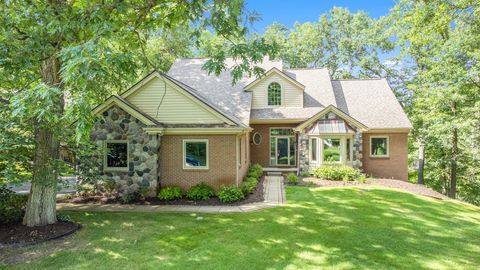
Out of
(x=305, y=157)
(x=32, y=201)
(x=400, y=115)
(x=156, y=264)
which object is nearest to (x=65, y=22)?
(x=32, y=201)

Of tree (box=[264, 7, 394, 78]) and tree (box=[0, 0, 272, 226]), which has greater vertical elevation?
tree (box=[264, 7, 394, 78])

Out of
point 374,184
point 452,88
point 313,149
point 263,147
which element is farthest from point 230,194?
point 452,88

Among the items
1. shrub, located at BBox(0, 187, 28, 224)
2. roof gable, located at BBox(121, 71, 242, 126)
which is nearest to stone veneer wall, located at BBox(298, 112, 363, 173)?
roof gable, located at BBox(121, 71, 242, 126)

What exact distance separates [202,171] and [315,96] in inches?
444

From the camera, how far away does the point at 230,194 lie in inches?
453

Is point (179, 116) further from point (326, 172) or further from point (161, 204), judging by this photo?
point (326, 172)

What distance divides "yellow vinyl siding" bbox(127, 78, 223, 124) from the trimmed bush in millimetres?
2779

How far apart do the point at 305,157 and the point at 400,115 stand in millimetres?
6845

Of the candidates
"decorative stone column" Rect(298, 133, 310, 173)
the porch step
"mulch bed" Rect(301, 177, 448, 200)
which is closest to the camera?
"mulch bed" Rect(301, 177, 448, 200)

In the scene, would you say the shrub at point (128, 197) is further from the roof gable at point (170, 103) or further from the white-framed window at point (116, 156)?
the roof gable at point (170, 103)

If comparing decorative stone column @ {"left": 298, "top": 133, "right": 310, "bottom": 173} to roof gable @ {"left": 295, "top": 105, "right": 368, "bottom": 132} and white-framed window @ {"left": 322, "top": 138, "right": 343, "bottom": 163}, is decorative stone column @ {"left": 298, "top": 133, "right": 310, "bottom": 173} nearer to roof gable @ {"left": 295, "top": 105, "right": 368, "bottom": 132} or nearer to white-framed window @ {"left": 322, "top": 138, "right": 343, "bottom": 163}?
roof gable @ {"left": 295, "top": 105, "right": 368, "bottom": 132}

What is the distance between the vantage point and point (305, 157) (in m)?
17.5

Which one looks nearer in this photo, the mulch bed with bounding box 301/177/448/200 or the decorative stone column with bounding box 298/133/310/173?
the mulch bed with bounding box 301/177/448/200

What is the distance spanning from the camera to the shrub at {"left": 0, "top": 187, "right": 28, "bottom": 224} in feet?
26.9
